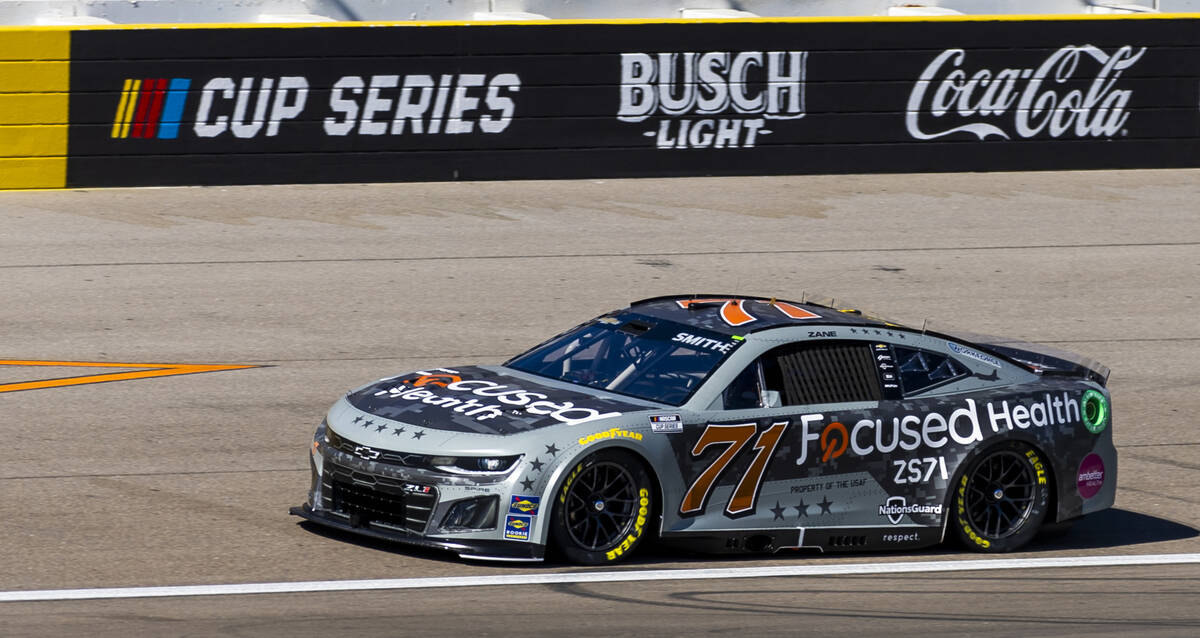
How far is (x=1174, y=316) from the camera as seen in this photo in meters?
14.4

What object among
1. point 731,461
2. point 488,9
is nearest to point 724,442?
point 731,461

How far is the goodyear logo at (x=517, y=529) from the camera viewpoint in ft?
24.0

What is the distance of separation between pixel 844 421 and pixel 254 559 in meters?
2.84

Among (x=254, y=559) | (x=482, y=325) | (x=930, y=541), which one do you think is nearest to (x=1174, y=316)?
(x=482, y=325)

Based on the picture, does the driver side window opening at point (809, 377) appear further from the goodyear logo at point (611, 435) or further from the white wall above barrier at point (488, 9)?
the white wall above barrier at point (488, 9)

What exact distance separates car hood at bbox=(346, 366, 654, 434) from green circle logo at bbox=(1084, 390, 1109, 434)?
8.12ft

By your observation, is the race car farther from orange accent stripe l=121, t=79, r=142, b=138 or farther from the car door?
orange accent stripe l=121, t=79, r=142, b=138

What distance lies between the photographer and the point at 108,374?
11.5 meters

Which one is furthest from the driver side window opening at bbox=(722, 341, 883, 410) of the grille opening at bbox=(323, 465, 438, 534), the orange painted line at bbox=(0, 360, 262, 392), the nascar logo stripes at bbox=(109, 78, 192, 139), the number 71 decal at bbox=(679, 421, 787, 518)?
the nascar logo stripes at bbox=(109, 78, 192, 139)

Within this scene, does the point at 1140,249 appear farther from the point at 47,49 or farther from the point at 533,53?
the point at 47,49

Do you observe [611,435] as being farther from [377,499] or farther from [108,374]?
[108,374]

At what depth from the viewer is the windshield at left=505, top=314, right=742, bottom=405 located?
793 centimetres

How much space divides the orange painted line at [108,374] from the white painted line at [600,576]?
444 cm

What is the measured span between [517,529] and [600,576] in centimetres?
42
